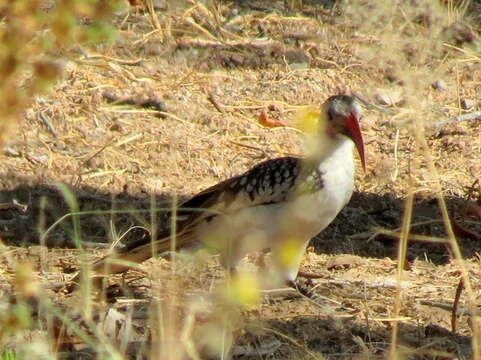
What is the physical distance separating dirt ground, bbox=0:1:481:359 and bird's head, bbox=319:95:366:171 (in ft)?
2.21

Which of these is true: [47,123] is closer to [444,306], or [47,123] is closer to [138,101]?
[138,101]

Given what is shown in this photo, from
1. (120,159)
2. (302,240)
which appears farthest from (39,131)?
(302,240)

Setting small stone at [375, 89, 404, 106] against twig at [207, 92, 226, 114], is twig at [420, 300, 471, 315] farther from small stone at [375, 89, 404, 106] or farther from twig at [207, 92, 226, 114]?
small stone at [375, 89, 404, 106]

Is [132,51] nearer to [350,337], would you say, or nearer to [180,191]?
[180,191]

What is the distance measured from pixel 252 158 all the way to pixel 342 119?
5.19ft

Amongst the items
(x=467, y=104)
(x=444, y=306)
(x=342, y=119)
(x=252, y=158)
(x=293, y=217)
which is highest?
(x=467, y=104)

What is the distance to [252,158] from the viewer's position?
635 cm

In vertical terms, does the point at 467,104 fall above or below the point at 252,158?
above

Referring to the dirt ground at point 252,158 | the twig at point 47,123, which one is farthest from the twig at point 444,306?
the twig at point 47,123

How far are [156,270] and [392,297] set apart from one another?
1068 millimetres

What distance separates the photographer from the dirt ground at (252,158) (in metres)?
4.50

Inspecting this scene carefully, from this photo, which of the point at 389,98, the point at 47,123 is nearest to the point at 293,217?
the point at 47,123

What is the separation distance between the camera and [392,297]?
4.81m

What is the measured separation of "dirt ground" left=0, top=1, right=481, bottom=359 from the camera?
14.8 feet
